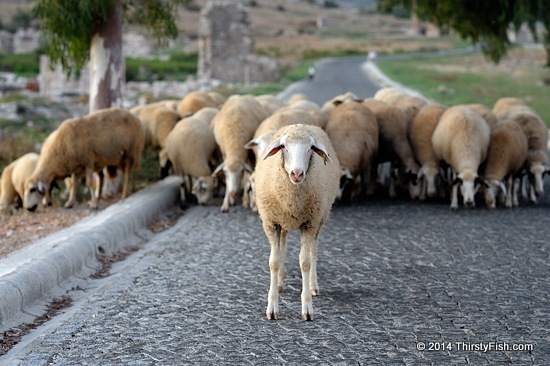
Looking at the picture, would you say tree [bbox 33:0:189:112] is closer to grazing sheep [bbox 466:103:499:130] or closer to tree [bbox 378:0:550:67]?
grazing sheep [bbox 466:103:499:130]

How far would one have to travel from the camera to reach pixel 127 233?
35.0 feet

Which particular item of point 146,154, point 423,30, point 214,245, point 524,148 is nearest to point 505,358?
point 214,245

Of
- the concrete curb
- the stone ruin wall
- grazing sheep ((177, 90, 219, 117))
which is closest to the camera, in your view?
the concrete curb

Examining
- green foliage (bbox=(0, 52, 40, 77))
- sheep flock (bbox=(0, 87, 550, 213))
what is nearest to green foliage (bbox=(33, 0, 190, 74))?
sheep flock (bbox=(0, 87, 550, 213))

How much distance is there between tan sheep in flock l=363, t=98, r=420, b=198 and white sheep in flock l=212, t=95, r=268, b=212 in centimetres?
189

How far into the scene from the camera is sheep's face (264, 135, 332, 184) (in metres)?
6.77

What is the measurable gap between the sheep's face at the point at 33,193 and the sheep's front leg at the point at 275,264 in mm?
6001

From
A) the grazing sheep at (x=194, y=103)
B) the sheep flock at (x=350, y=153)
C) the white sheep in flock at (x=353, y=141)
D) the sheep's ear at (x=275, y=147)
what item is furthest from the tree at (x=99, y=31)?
the sheep's ear at (x=275, y=147)

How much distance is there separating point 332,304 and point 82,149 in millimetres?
6328

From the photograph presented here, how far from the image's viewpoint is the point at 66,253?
8.52 metres

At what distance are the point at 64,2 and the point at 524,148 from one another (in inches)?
289

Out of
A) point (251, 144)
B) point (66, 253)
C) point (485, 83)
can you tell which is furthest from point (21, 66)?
point (66, 253)

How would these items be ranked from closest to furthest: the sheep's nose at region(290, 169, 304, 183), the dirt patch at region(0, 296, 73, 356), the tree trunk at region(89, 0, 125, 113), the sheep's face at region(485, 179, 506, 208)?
the dirt patch at region(0, 296, 73, 356), the sheep's nose at region(290, 169, 304, 183), the sheep's face at region(485, 179, 506, 208), the tree trunk at region(89, 0, 125, 113)

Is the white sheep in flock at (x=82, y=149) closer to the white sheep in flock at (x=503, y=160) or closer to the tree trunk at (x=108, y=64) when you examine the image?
the tree trunk at (x=108, y=64)
